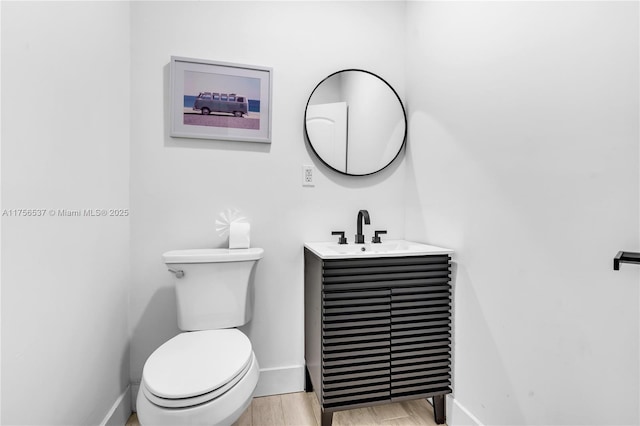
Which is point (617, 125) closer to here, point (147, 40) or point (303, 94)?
point (303, 94)

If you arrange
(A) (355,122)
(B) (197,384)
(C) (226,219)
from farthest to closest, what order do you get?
(A) (355,122) → (C) (226,219) → (B) (197,384)

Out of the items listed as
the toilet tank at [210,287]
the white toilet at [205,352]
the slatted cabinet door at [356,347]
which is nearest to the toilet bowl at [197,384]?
the white toilet at [205,352]

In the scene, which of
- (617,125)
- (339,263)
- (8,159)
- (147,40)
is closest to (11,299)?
(8,159)

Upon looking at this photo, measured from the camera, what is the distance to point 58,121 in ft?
3.43

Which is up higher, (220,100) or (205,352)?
(220,100)

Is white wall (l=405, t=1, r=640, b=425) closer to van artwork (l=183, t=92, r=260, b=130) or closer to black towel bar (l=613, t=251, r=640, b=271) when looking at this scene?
black towel bar (l=613, t=251, r=640, b=271)

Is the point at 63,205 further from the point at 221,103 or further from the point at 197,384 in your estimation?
the point at 221,103

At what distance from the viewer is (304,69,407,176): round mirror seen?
1816mm

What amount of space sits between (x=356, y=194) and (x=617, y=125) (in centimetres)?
120

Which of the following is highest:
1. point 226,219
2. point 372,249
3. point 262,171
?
point 262,171

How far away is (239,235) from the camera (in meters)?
1.61

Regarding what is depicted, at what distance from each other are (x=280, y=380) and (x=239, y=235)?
0.86 m

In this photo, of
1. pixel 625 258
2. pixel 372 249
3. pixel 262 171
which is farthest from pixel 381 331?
pixel 262 171

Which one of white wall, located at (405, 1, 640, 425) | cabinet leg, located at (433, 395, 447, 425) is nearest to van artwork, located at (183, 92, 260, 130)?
white wall, located at (405, 1, 640, 425)
